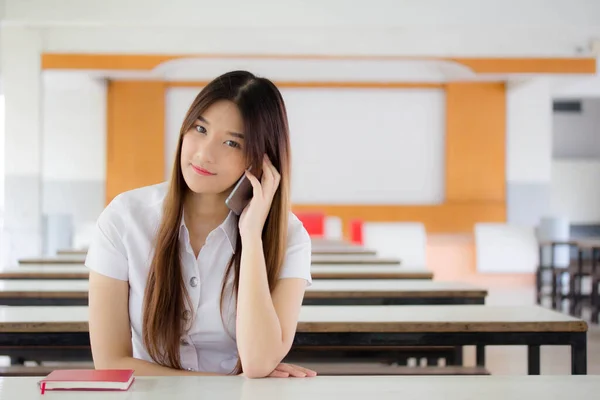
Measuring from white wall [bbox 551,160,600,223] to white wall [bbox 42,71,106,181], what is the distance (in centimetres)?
830

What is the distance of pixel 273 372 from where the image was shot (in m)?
1.49

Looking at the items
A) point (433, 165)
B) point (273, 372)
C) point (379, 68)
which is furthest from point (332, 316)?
point (433, 165)

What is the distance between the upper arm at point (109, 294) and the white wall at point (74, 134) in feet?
33.3

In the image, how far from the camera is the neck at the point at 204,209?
177 cm

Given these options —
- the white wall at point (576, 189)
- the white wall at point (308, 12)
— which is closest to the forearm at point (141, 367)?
the white wall at point (308, 12)

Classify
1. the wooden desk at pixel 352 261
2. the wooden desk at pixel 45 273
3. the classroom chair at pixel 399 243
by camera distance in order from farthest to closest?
the classroom chair at pixel 399 243
the wooden desk at pixel 352 261
the wooden desk at pixel 45 273

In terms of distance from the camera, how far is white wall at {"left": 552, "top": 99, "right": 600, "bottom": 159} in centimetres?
1377

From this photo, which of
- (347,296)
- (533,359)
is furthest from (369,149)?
(533,359)

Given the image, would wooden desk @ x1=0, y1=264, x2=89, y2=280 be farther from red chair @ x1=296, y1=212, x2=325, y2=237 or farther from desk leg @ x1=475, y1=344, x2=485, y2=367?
red chair @ x1=296, y1=212, x2=325, y2=237

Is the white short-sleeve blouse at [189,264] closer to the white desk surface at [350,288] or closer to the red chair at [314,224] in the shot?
the white desk surface at [350,288]

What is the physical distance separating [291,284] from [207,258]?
0.22 m

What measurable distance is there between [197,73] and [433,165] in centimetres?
410

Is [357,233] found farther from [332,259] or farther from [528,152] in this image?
[528,152]

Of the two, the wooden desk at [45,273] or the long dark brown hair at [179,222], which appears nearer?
the long dark brown hair at [179,222]
